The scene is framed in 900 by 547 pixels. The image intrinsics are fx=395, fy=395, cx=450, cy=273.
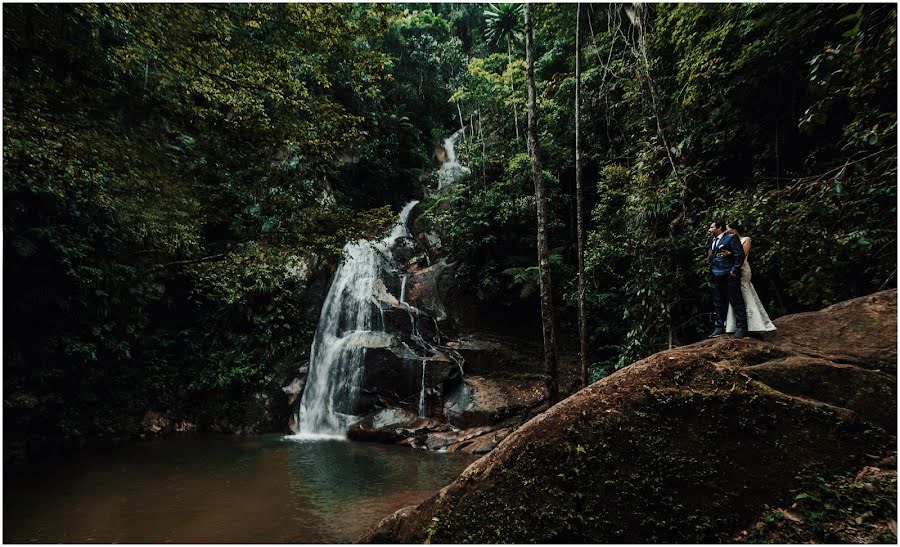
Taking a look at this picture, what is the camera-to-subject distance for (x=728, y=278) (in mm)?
4707

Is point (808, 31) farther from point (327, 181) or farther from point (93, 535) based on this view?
point (327, 181)

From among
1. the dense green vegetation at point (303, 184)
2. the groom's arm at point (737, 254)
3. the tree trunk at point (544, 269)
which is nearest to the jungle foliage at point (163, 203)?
the dense green vegetation at point (303, 184)

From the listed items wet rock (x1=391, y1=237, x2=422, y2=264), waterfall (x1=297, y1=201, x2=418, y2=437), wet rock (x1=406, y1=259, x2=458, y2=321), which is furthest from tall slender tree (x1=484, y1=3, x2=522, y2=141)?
waterfall (x1=297, y1=201, x2=418, y2=437)

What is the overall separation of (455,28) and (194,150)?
2556 cm

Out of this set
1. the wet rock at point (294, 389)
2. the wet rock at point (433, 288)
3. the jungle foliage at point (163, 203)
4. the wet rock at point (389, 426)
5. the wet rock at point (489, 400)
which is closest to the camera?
the jungle foliage at point (163, 203)

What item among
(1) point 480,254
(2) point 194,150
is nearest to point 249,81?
(2) point 194,150

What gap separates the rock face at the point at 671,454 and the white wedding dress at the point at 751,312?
996 millimetres

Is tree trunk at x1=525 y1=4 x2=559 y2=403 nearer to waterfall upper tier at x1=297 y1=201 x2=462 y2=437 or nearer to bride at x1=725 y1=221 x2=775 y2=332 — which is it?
bride at x1=725 y1=221 x2=775 y2=332

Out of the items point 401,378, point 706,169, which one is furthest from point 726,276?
point 401,378

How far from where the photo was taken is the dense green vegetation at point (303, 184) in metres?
4.67

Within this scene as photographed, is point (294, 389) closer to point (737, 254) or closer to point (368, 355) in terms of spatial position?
point (368, 355)

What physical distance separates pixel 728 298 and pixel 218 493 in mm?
7810

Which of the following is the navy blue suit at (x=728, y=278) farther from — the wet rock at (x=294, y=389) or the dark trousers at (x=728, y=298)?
the wet rock at (x=294, y=389)

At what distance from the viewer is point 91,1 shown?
4.18m
